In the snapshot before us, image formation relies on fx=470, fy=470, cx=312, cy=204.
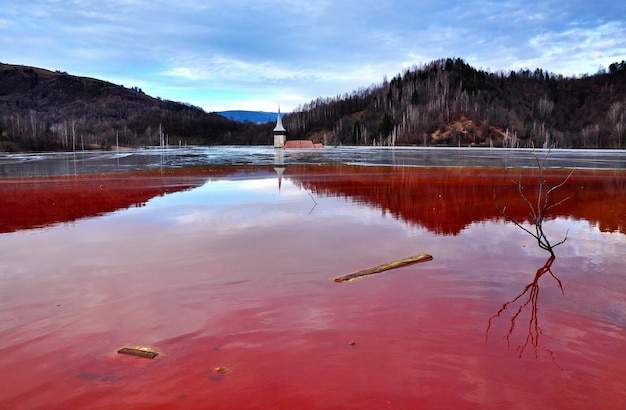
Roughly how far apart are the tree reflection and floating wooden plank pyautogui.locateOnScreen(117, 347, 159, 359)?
395 cm

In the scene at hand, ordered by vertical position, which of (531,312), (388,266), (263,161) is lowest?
(531,312)

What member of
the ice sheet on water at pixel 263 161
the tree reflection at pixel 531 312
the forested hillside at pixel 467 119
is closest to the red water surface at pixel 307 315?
the tree reflection at pixel 531 312

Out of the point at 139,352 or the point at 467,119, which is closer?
the point at 139,352

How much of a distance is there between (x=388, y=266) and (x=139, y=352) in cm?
471

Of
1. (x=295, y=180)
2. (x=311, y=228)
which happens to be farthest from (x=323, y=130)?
(x=311, y=228)

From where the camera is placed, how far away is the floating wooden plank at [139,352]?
5.17 meters

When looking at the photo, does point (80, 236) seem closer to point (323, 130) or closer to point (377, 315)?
point (377, 315)

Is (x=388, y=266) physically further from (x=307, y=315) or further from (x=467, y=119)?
(x=467, y=119)

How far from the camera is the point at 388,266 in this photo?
8531mm

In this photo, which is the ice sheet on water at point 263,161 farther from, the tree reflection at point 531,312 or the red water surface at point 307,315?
the tree reflection at point 531,312

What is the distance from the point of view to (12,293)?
731 centimetres

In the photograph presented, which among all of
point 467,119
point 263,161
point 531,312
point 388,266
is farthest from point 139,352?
point 467,119

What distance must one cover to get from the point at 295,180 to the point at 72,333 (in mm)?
20929

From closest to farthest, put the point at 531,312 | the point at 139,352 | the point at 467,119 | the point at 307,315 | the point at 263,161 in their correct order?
the point at 139,352 → the point at 307,315 → the point at 531,312 → the point at 263,161 → the point at 467,119
